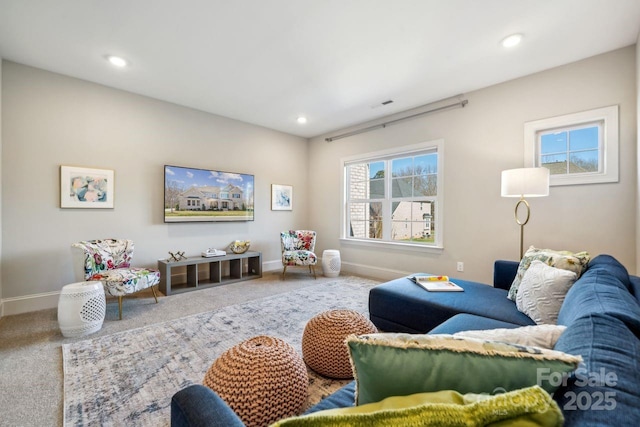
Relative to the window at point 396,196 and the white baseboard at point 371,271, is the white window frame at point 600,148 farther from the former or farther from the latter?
the white baseboard at point 371,271

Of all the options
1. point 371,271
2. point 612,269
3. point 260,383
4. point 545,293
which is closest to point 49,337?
point 260,383

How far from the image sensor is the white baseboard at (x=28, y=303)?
9.57ft

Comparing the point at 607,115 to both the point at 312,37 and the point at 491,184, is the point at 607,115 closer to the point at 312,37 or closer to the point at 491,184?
the point at 491,184

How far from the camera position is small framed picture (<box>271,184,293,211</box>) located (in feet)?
17.2

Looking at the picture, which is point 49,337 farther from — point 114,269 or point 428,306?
point 428,306

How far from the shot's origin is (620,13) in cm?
220

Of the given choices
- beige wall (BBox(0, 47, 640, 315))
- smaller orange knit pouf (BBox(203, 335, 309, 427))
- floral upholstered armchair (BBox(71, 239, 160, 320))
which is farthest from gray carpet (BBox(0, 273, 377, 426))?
smaller orange knit pouf (BBox(203, 335, 309, 427))

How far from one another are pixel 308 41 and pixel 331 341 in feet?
8.37

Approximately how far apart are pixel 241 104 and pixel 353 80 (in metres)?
1.74

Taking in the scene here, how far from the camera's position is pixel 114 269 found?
308cm

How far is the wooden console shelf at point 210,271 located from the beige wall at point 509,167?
6.76 feet

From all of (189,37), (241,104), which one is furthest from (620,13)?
(241,104)

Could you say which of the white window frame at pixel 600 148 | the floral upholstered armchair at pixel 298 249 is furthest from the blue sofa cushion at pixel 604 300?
the floral upholstered armchair at pixel 298 249

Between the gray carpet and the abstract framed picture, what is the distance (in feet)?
3.99
